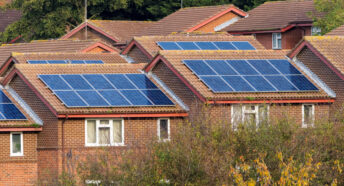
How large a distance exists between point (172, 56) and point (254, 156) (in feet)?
51.1

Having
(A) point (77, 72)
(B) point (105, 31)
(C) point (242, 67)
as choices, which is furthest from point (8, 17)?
(C) point (242, 67)

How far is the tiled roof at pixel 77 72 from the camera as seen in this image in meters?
38.4

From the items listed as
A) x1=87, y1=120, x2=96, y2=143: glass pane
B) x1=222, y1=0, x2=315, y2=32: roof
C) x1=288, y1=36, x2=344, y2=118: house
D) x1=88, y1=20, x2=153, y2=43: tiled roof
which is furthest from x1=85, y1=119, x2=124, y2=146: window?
x1=88, y1=20, x2=153, y2=43: tiled roof

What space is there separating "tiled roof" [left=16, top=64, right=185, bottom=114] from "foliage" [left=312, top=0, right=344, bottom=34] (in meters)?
17.4

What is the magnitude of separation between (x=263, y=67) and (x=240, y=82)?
2.11m

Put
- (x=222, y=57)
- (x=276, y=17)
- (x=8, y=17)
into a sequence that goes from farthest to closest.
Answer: (x=8, y=17) < (x=276, y=17) < (x=222, y=57)

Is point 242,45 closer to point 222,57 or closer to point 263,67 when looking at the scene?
point 222,57

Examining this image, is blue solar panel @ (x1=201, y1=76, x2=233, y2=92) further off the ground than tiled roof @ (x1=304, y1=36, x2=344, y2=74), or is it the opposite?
tiled roof @ (x1=304, y1=36, x2=344, y2=74)

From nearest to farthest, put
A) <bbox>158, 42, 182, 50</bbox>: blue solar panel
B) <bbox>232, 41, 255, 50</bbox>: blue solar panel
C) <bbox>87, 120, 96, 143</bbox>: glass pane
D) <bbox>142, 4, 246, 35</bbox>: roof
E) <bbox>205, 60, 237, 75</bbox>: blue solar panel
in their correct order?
<bbox>87, 120, 96, 143</bbox>: glass pane, <bbox>205, 60, 237, 75</bbox>: blue solar panel, <bbox>232, 41, 255, 50</bbox>: blue solar panel, <bbox>158, 42, 182, 50</bbox>: blue solar panel, <bbox>142, 4, 246, 35</bbox>: roof

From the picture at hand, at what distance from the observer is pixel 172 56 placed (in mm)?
41969

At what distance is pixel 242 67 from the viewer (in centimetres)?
4212

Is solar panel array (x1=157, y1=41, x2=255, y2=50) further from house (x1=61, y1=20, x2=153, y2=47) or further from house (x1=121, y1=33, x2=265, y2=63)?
house (x1=61, y1=20, x2=153, y2=47)

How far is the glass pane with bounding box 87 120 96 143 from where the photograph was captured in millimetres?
38781

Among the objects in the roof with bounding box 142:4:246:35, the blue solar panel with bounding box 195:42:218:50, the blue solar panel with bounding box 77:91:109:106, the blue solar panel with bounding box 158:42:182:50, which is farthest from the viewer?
the roof with bounding box 142:4:246:35
